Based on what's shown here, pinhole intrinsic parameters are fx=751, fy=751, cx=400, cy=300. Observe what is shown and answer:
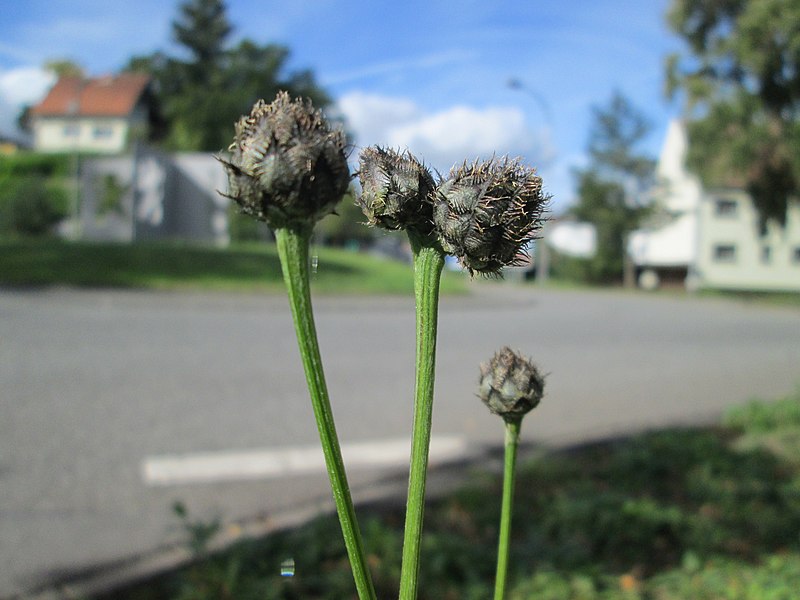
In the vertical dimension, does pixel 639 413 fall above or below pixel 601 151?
below

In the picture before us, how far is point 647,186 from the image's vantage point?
3616cm

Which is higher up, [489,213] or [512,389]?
[489,213]

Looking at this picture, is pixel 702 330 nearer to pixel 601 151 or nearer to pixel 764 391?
pixel 764 391

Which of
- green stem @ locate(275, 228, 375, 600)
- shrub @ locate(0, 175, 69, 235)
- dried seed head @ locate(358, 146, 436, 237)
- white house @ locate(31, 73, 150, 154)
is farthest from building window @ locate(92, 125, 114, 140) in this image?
green stem @ locate(275, 228, 375, 600)

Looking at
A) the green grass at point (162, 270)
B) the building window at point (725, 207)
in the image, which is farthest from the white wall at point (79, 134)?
the building window at point (725, 207)

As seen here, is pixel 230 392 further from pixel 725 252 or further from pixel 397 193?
pixel 725 252

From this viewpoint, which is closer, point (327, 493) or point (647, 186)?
point (327, 493)

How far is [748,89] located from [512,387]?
11.6 m

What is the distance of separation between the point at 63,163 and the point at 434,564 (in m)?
30.7

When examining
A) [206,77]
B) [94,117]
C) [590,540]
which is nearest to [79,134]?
[94,117]

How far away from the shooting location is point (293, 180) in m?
0.66

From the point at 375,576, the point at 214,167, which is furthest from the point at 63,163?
the point at 375,576

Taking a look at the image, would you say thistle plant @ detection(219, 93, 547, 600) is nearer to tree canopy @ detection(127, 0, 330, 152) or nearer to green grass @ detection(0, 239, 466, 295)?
green grass @ detection(0, 239, 466, 295)

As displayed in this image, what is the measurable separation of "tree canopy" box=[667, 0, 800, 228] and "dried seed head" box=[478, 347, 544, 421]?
6327 millimetres
